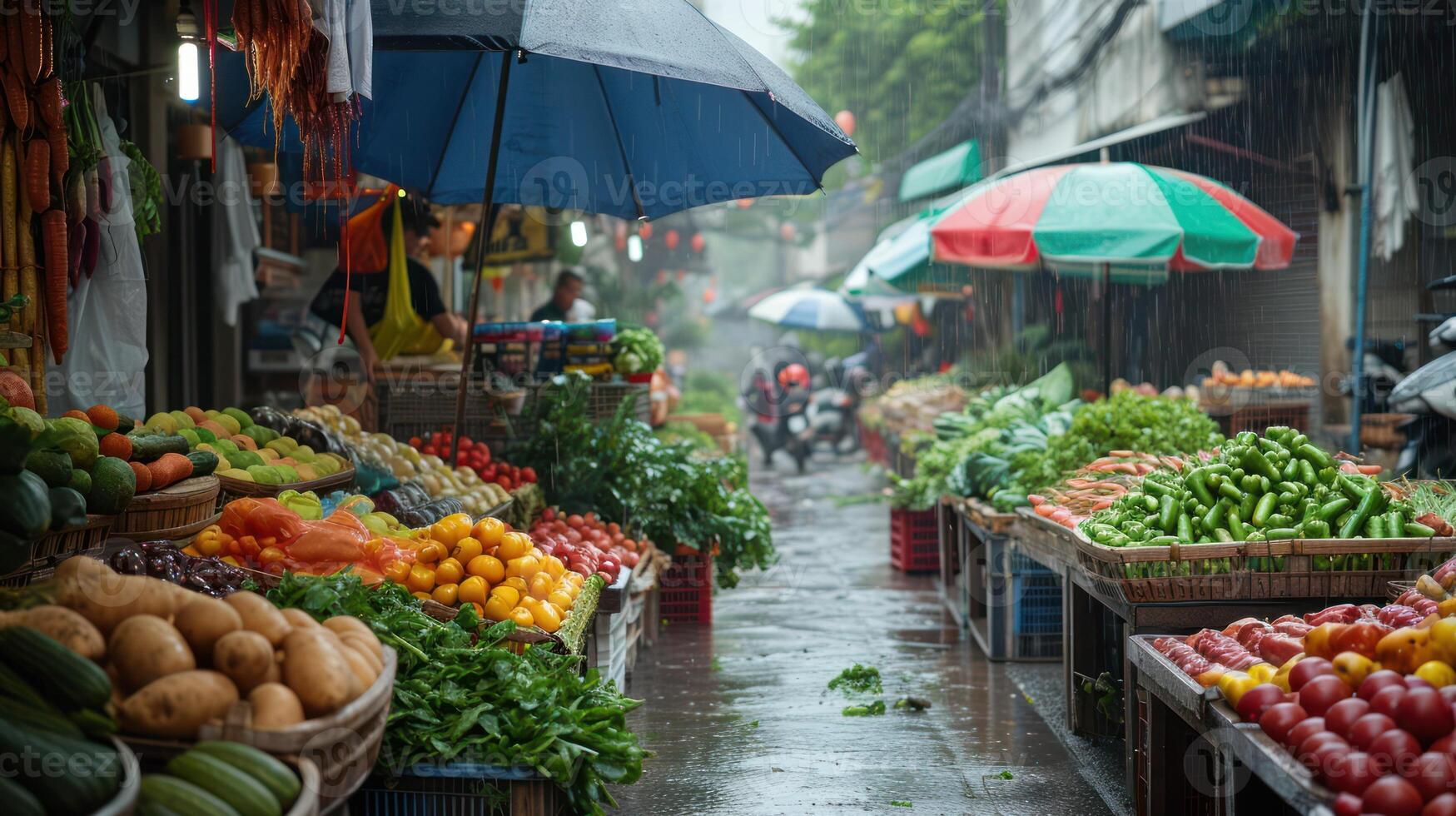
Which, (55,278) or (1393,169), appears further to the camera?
(1393,169)

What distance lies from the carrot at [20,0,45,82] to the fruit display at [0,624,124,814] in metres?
3.05

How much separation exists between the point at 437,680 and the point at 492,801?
1.56ft

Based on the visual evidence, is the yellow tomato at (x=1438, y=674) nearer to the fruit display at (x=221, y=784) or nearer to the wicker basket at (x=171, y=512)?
the fruit display at (x=221, y=784)

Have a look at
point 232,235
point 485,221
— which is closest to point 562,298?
point 232,235

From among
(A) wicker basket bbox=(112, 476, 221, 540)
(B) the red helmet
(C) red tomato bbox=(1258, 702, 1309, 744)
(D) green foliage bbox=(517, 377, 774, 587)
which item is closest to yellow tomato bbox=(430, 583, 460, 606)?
(A) wicker basket bbox=(112, 476, 221, 540)

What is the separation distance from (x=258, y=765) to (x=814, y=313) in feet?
65.5

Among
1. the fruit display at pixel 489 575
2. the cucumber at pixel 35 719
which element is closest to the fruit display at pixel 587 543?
the fruit display at pixel 489 575

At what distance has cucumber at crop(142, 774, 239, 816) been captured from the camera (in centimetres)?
226

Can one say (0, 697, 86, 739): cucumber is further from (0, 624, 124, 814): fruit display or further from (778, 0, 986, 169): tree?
(778, 0, 986, 169): tree

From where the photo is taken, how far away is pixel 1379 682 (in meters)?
3.01

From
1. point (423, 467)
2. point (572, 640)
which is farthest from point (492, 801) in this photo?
point (423, 467)

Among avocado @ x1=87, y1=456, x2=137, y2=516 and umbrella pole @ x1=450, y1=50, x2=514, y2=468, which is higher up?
umbrella pole @ x1=450, y1=50, x2=514, y2=468

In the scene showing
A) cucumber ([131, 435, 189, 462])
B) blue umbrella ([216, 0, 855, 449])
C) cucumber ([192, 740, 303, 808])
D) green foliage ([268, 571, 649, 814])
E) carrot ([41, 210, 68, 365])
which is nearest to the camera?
cucumber ([192, 740, 303, 808])

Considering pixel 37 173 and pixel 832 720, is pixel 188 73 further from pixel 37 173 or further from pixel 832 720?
pixel 832 720
